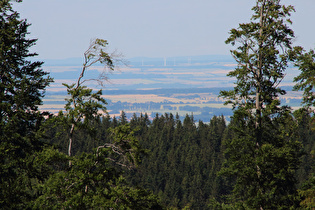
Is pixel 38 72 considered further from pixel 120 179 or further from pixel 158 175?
pixel 158 175

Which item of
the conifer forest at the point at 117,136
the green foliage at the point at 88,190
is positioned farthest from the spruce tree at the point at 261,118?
the green foliage at the point at 88,190

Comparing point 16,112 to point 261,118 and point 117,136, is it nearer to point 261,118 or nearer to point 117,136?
point 117,136

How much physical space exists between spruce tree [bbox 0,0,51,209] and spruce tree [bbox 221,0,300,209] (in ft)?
36.6

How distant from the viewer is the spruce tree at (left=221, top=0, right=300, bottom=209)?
2735cm

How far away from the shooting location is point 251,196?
2844 cm

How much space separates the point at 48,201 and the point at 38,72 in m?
8.48

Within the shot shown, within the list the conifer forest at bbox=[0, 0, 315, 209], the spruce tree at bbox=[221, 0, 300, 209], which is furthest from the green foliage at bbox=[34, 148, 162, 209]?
the spruce tree at bbox=[221, 0, 300, 209]

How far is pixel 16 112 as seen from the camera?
2341 centimetres

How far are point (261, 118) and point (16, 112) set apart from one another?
45.5 ft

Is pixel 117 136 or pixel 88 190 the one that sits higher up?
pixel 117 136

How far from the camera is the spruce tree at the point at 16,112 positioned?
22031 millimetres

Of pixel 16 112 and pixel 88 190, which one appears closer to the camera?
pixel 88 190

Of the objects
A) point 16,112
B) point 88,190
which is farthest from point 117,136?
point 16,112

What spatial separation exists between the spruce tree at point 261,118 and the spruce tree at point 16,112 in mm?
11162
